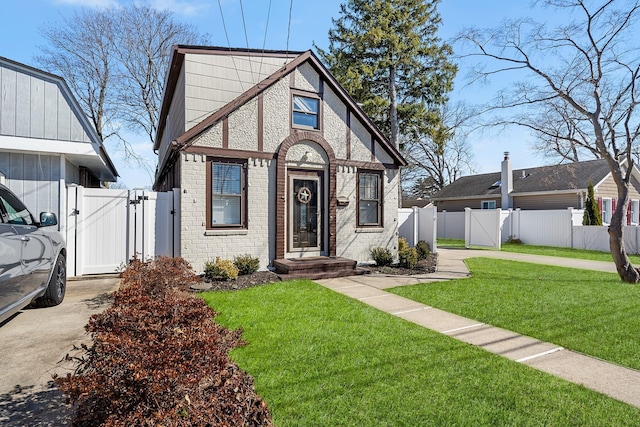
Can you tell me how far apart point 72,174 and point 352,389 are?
918 cm

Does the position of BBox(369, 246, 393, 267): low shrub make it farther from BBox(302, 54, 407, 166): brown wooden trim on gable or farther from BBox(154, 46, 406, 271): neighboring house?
BBox(302, 54, 407, 166): brown wooden trim on gable

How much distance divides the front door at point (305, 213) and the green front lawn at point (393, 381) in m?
4.46

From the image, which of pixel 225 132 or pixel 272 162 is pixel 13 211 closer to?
pixel 225 132

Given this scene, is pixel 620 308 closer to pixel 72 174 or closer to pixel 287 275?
pixel 287 275

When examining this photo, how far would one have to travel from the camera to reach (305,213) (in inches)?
372

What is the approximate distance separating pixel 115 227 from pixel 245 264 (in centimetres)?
310

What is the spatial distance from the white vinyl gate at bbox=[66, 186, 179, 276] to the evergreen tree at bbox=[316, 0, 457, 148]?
12.1 meters

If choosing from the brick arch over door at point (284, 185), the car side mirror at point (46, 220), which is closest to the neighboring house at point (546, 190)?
the brick arch over door at point (284, 185)

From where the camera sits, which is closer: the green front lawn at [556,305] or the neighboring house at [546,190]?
the green front lawn at [556,305]

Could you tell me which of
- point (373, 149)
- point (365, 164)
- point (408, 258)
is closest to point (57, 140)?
point (365, 164)

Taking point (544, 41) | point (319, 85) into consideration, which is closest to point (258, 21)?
point (319, 85)

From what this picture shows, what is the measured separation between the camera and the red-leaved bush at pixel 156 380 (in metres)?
1.79

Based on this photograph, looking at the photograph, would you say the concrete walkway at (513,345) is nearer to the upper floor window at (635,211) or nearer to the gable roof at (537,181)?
the gable roof at (537,181)

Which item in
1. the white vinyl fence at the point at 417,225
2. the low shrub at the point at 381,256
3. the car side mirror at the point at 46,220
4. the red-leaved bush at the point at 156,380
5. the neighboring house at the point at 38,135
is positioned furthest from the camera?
the white vinyl fence at the point at 417,225
